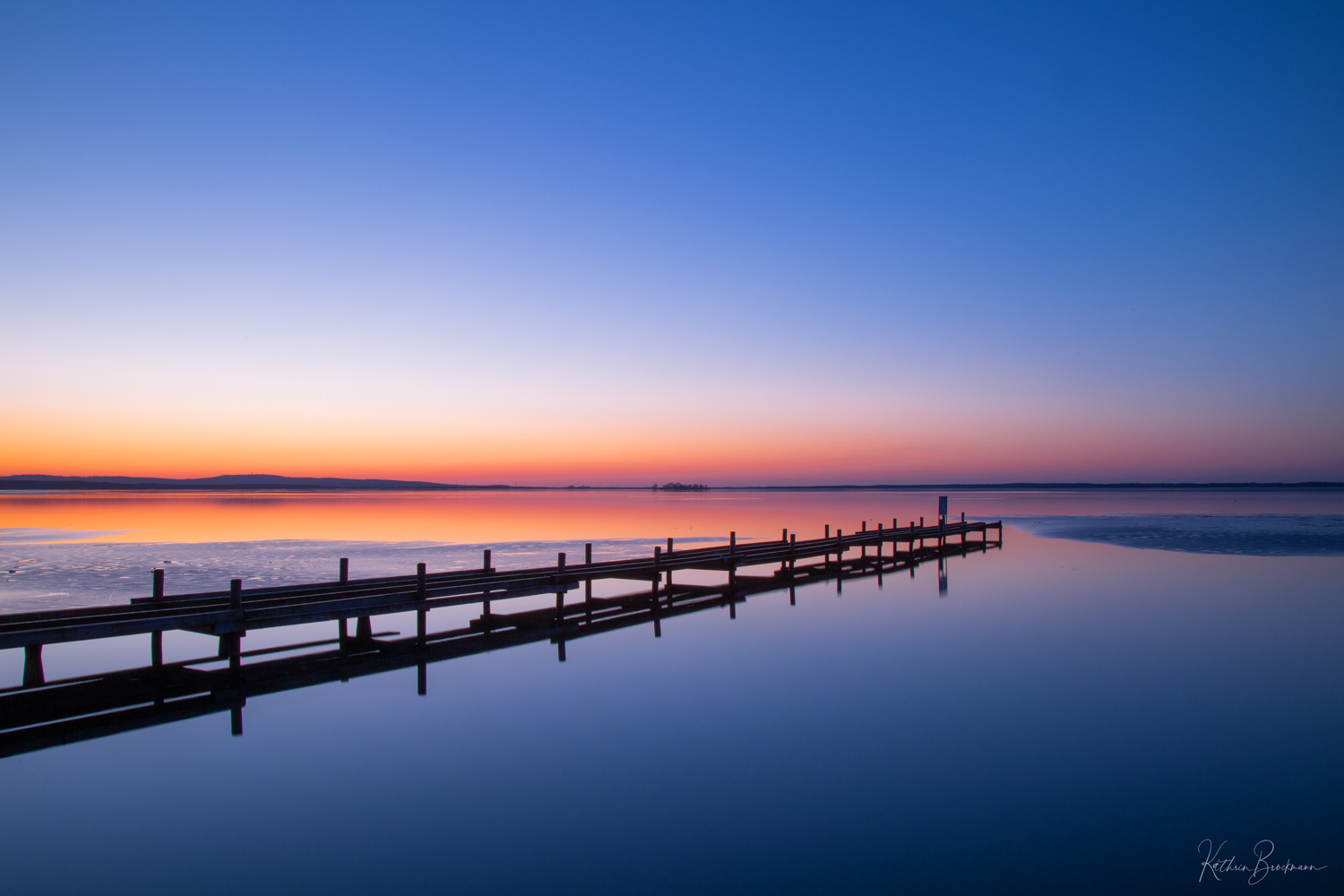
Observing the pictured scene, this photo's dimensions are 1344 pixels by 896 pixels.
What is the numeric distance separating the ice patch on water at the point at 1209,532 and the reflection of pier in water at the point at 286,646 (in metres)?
29.7

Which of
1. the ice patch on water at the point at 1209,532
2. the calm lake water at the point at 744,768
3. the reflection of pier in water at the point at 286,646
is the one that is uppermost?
the reflection of pier in water at the point at 286,646

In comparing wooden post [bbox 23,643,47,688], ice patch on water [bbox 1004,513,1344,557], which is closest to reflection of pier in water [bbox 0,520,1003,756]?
wooden post [bbox 23,643,47,688]

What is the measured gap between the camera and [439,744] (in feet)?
35.2

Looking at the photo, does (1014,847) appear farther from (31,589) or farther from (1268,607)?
(31,589)

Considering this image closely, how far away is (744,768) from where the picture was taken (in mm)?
9719

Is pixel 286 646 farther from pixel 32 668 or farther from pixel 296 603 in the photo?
pixel 32 668

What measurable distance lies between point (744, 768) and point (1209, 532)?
50.8m

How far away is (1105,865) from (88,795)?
11.3 metres

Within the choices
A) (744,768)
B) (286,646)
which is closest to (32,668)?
(286,646)

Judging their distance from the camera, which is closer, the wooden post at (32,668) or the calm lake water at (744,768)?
the calm lake water at (744,768)

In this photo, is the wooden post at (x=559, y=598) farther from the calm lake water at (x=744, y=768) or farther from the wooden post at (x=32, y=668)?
the wooden post at (x=32, y=668)

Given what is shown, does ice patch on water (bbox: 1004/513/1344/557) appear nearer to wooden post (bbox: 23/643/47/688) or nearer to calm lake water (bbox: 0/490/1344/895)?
calm lake water (bbox: 0/490/1344/895)

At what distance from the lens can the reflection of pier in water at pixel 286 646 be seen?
11.0m

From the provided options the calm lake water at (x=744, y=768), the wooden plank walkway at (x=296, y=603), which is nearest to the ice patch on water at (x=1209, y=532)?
the calm lake water at (x=744, y=768)
